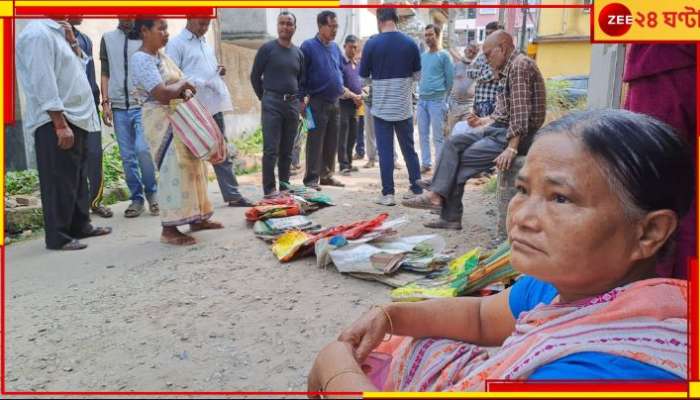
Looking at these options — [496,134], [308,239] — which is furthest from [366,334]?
[496,134]

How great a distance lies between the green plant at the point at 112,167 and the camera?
6398mm

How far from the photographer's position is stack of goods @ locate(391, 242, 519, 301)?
111 inches

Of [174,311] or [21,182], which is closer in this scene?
[174,311]

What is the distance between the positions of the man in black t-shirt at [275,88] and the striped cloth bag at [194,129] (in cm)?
171

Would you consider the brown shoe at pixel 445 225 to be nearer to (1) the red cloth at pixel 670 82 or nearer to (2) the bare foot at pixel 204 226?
(2) the bare foot at pixel 204 226

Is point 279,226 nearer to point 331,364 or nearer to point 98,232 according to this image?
point 98,232

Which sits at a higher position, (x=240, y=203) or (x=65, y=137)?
(x=65, y=137)

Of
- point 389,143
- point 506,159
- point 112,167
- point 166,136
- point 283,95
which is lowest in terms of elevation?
point 112,167

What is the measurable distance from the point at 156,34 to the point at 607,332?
371 centimetres

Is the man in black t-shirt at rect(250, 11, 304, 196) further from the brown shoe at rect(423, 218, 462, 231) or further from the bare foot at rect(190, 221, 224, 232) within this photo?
the brown shoe at rect(423, 218, 462, 231)

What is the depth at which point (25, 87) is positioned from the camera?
12.7 feet

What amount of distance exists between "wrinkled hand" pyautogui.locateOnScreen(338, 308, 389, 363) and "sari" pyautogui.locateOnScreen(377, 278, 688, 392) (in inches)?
10.2

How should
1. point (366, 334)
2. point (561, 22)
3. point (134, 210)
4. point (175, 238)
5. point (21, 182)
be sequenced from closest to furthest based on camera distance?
1. point (366, 334)
2. point (175, 238)
3. point (134, 210)
4. point (21, 182)
5. point (561, 22)

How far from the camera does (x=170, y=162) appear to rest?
4.04 meters
